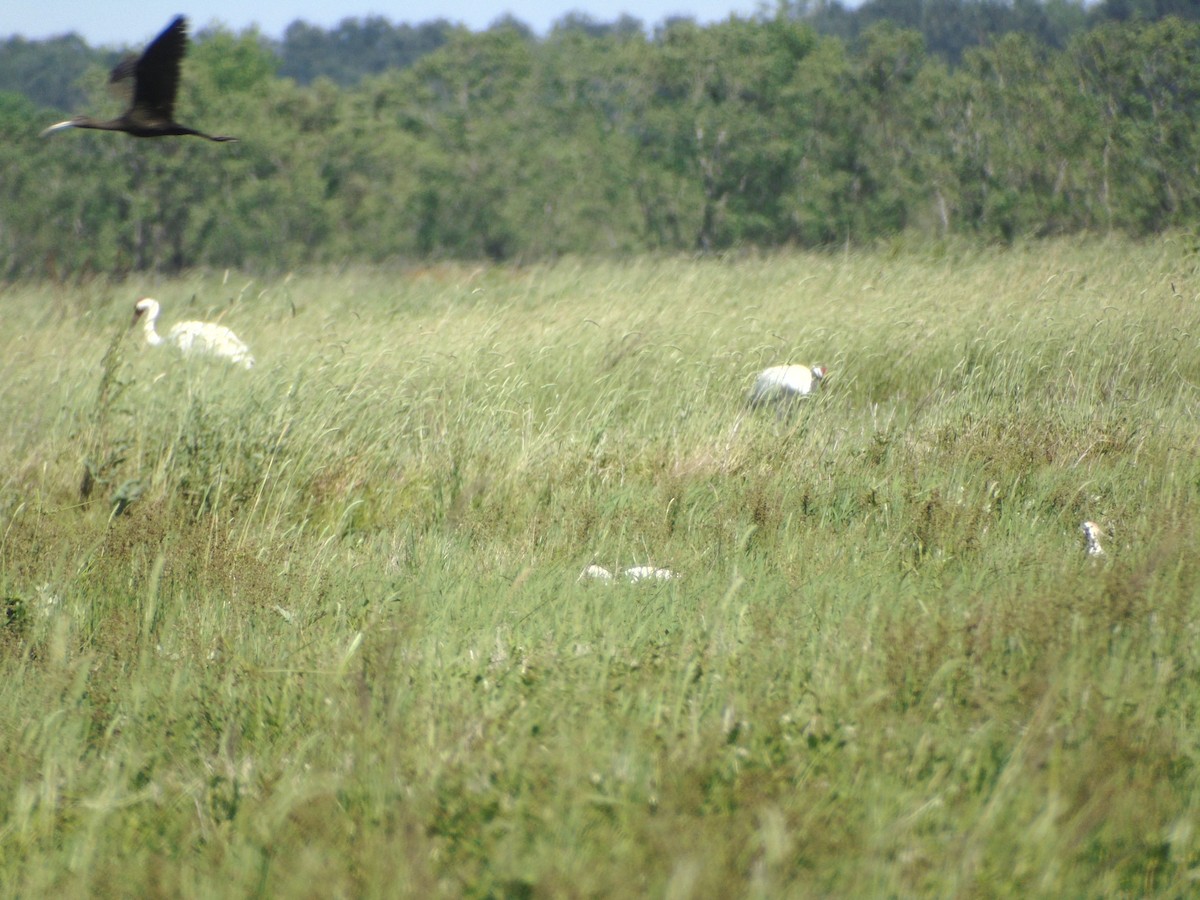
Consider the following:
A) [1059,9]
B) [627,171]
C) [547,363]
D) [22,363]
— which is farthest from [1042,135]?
[1059,9]

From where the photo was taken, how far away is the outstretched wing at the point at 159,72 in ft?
13.4

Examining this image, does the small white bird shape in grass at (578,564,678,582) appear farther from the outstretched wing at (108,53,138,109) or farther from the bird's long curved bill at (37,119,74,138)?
the outstretched wing at (108,53,138,109)

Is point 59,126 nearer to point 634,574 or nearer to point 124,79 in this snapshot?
point 124,79

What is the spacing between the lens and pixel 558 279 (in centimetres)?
1095

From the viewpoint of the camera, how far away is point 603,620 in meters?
3.25

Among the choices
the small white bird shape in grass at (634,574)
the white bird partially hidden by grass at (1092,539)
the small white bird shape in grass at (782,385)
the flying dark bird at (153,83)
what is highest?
the flying dark bird at (153,83)

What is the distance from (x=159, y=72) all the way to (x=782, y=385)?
332cm

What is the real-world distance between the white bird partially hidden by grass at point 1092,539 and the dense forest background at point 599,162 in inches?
708

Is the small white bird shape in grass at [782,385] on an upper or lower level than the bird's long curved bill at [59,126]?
lower

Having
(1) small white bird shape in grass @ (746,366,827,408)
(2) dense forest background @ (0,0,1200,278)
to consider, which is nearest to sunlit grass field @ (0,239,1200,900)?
(1) small white bird shape in grass @ (746,366,827,408)

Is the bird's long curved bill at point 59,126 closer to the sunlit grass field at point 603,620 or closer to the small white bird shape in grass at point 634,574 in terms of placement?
the sunlit grass field at point 603,620

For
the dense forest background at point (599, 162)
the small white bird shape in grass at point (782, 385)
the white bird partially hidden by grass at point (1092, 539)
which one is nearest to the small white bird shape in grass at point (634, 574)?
the white bird partially hidden by grass at point (1092, 539)

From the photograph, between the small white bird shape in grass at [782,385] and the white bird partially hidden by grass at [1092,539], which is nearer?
the white bird partially hidden by grass at [1092,539]

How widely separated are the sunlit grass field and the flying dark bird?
1187 mm
